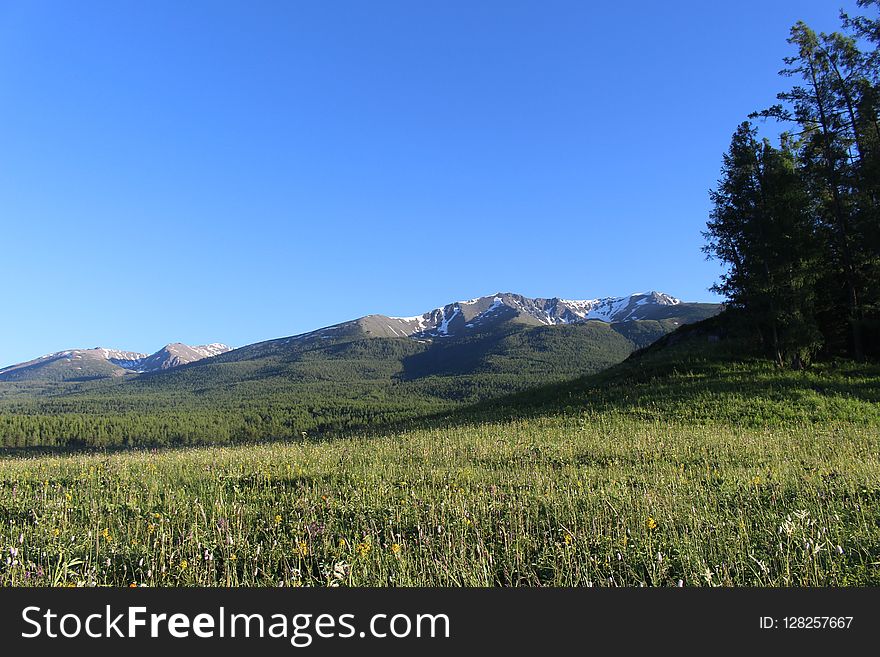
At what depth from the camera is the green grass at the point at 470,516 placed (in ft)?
17.0

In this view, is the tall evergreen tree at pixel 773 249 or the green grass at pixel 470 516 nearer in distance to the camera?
the green grass at pixel 470 516

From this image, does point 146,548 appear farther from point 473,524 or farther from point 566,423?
point 566,423

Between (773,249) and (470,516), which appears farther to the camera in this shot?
(773,249)

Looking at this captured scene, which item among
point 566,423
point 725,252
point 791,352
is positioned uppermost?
point 725,252

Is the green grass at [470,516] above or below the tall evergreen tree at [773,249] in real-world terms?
below

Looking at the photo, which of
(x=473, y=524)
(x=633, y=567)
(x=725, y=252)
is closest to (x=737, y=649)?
(x=633, y=567)

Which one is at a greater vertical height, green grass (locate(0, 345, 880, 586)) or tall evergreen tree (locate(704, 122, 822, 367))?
tall evergreen tree (locate(704, 122, 822, 367))

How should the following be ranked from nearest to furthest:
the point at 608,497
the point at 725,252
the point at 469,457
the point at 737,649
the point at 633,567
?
the point at 737,649, the point at 633,567, the point at 608,497, the point at 469,457, the point at 725,252

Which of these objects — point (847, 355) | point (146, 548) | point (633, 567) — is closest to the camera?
point (633, 567)

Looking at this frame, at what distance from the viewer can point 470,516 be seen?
6957 millimetres

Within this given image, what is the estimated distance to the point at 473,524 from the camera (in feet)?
21.5

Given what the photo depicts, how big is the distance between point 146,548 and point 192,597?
7.34 ft

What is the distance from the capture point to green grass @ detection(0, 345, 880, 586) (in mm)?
5168

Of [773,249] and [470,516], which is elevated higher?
[773,249]
